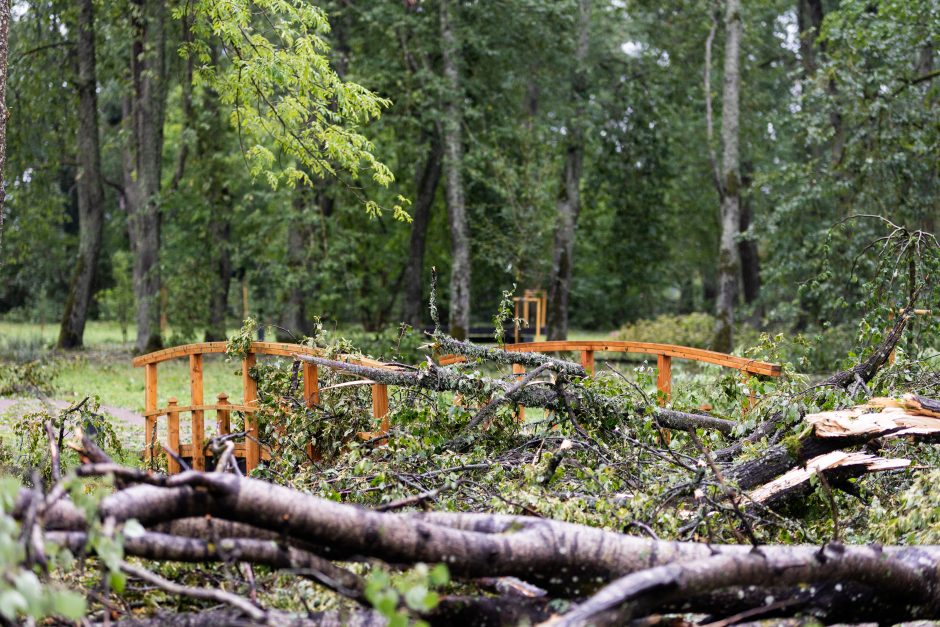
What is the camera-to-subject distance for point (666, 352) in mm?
8570

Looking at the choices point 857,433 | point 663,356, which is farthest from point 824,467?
point 663,356

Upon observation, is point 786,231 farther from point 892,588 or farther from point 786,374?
point 892,588

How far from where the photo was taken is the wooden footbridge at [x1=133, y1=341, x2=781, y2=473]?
759 centimetres

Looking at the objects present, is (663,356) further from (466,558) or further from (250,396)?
(466,558)

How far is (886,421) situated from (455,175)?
15.2 m

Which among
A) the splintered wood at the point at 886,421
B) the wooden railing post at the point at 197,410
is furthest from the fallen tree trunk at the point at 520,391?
the wooden railing post at the point at 197,410

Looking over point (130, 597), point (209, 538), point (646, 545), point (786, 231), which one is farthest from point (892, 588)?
point (786, 231)

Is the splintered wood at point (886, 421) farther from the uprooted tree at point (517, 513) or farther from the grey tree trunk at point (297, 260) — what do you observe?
the grey tree trunk at point (297, 260)

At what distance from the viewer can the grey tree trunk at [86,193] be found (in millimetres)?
21312

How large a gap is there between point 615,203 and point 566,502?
2603 cm

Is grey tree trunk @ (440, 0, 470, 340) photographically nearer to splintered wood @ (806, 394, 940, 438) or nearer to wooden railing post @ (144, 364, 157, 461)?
wooden railing post @ (144, 364, 157, 461)

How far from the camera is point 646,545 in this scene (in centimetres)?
353

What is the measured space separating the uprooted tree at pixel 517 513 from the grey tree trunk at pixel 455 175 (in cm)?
1159

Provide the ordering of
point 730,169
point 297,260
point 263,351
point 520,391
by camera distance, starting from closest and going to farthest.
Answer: point 520,391, point 263,351, point 730,169, point 297,260
